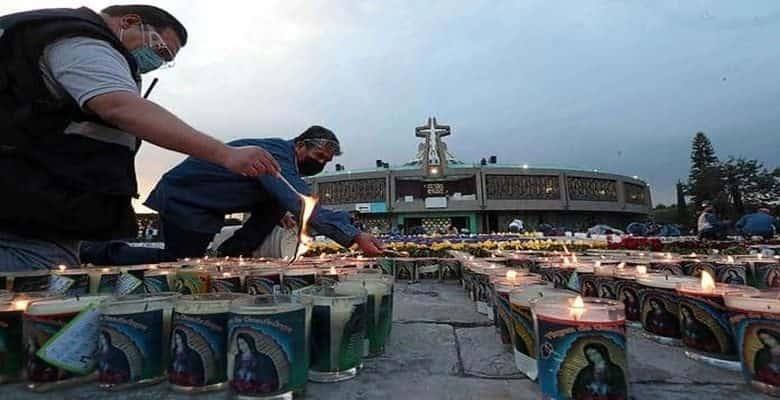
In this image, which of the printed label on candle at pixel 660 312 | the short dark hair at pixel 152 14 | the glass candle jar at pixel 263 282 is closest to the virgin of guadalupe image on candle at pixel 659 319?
the printed label on candle at pixel 660 312

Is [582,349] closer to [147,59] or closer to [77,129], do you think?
[77,129]

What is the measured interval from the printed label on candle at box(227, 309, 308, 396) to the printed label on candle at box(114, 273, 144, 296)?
0.94 m

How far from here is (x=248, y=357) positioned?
930 millimetres

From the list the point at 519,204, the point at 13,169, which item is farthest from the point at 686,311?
the point at 519,204

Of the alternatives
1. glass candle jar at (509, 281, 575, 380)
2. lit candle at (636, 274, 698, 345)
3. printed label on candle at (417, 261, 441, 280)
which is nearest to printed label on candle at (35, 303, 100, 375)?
glass candle jar at (509, 281, 575, 380)

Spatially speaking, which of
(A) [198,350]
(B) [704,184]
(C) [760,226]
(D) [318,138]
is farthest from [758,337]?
(B) [704,184]

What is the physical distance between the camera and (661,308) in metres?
1.42

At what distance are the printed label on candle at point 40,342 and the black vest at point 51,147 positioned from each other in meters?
0.98

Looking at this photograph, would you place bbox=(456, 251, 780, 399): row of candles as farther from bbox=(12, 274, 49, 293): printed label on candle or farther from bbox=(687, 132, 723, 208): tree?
bbox=(687, 132, 723, 208): tree

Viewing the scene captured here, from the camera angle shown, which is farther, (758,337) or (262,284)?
(262,284)

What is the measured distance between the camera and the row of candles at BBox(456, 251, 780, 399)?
0.91 metres

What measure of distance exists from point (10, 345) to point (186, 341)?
1.65ft

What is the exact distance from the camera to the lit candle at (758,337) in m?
0.94

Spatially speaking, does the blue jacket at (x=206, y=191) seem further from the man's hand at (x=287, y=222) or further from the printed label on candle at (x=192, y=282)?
the printed label on candle at (x=192, y=282)
